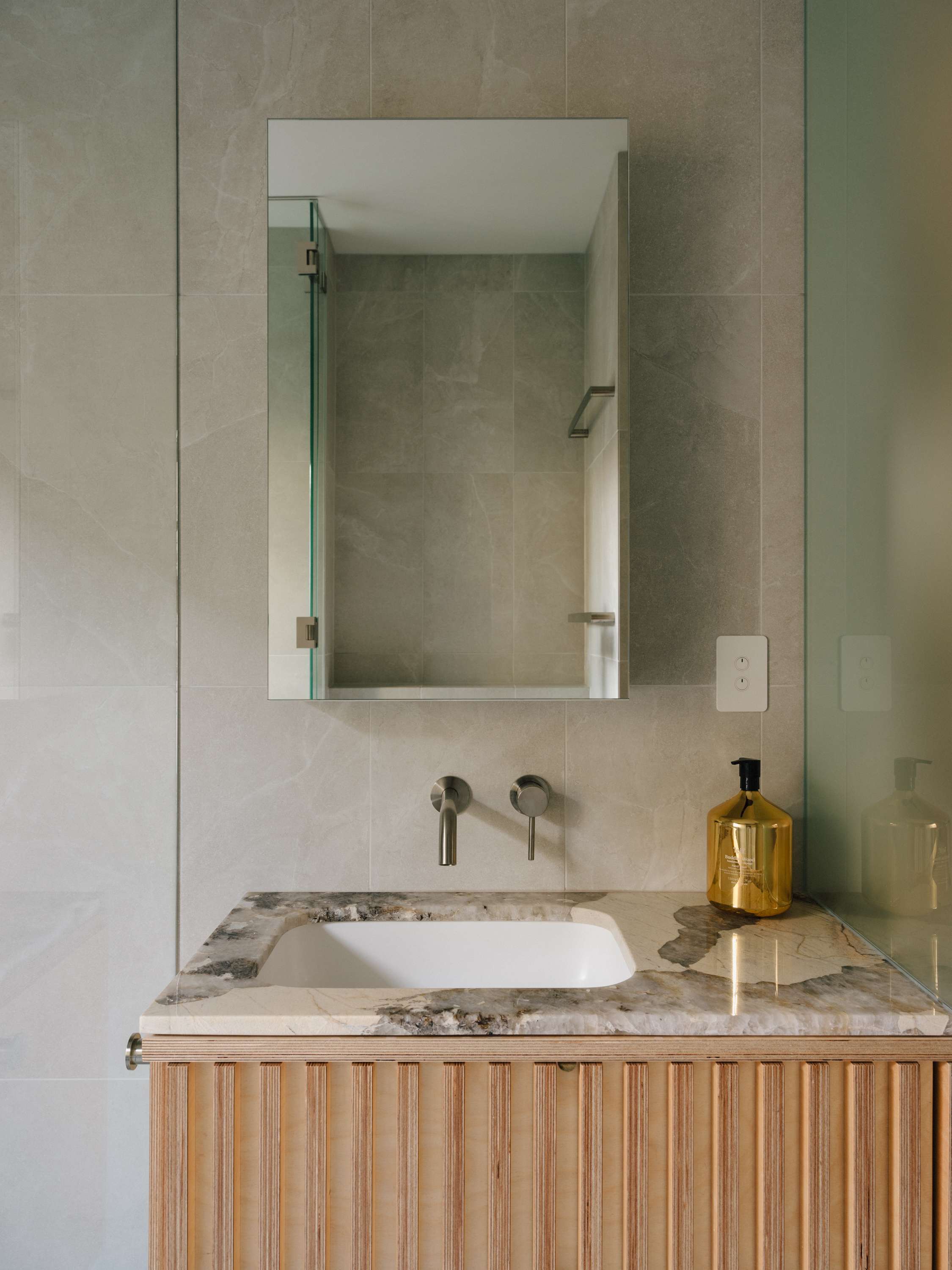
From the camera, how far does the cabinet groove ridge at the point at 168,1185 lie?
0.83 m

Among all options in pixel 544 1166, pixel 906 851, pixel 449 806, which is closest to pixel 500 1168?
pixel 544 1166

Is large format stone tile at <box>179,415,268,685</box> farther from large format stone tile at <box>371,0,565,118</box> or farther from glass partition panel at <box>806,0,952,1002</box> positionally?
glass partition panel at <box>806,0,952,1002</box>

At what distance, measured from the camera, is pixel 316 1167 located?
2.75ft

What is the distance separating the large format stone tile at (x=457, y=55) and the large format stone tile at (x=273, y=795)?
90 centimetres

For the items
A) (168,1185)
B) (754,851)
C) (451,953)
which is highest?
(754,851)

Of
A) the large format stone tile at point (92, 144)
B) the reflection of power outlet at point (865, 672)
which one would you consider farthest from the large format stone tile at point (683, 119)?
the large format stone tile at point (92, 144)

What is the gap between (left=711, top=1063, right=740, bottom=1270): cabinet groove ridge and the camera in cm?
83

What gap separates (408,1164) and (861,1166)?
0.45m

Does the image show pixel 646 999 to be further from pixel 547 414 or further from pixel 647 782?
pixel 547 414

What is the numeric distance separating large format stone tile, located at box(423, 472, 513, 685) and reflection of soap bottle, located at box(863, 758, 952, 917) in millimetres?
499

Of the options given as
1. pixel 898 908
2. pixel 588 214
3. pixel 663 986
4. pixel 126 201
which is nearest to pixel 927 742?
pixel 898 908

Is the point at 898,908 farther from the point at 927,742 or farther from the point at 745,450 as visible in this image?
the point at 745,450

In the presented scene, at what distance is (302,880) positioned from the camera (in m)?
1.25

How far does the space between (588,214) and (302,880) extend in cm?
104
